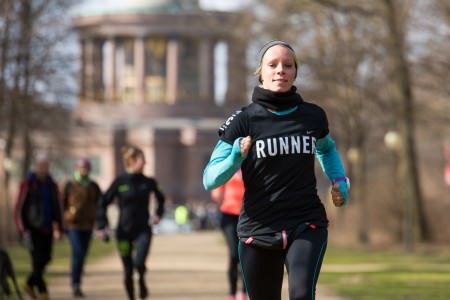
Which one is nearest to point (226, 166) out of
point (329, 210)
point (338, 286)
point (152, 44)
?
point (338, 286)

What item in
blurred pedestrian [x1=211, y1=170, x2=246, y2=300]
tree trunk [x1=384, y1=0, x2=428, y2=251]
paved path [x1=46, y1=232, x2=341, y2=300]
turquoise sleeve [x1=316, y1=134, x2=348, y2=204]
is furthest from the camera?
tree trunk [x1=384, y1=0, x2=428, y2=251]

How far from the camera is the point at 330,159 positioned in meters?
8.12

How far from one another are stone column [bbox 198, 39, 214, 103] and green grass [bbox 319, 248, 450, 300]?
279ft

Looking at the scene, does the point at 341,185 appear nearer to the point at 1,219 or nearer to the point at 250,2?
the point at 1,219

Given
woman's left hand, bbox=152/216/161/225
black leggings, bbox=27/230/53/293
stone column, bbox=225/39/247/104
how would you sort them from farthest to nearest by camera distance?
stone column, bbox=225/39/247/104 → black leggings, bbox=27/230/53/293 → woman's left hand, bbox=152/216/161/225

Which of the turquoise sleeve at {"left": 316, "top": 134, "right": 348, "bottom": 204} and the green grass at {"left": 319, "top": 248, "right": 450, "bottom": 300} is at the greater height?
the turquoise sleeve at {"left": 316, "top": 134, "right": 348, "bottom": 204}

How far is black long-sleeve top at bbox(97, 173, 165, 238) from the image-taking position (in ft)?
47.4

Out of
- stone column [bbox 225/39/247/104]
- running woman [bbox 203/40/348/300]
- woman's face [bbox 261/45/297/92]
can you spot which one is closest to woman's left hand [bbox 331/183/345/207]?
running woman [bbox 203/40/348/300]

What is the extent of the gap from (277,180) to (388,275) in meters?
13.9

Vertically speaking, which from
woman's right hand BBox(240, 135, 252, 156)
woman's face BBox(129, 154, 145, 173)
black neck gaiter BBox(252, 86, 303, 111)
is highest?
black neck gaiter BBox(252, 86, 303, 111)

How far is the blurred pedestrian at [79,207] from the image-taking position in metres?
17.7

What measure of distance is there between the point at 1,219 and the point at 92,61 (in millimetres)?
5559

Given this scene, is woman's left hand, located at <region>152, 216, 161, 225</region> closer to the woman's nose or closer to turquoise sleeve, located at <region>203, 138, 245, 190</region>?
turquoise sleeve, located at <region>203, 138, 245, 190</region>

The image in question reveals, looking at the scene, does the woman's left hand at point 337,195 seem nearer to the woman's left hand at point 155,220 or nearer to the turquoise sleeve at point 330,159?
the turquoise sleeve at point 330,159
